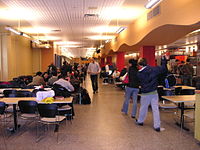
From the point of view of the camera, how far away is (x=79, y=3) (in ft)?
22.1

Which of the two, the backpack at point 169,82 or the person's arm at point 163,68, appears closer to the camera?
the person's arm at point 163,68

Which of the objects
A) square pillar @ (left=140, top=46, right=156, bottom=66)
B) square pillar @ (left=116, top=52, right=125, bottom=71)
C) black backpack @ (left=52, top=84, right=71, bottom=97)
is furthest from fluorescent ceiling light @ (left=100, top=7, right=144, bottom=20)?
square pillar @ (left=116, top=52, right=125, bottom=71)

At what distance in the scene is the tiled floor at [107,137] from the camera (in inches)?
158

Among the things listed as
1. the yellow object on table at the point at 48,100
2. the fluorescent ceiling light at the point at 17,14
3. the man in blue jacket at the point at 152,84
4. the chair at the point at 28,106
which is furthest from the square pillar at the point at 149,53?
the chair at the point at 28,106

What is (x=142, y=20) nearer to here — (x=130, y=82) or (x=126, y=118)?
(x=130, y=82)

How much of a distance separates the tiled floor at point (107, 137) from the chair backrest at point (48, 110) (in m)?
0.53

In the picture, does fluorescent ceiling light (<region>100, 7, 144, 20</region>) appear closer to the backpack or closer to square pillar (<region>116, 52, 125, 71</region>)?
the backpack

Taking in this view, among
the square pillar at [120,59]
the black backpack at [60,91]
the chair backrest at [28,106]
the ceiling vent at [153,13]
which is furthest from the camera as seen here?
the square pillar at [120,59]

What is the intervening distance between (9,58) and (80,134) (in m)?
7.67

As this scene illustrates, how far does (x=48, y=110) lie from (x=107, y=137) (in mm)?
1335

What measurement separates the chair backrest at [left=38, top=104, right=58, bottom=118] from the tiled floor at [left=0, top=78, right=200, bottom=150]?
534 millimetres

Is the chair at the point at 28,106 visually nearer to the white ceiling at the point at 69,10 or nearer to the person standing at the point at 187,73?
the white ceiling at the point at 69,10

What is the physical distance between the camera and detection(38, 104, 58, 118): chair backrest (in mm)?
4094

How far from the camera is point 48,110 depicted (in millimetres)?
4133
